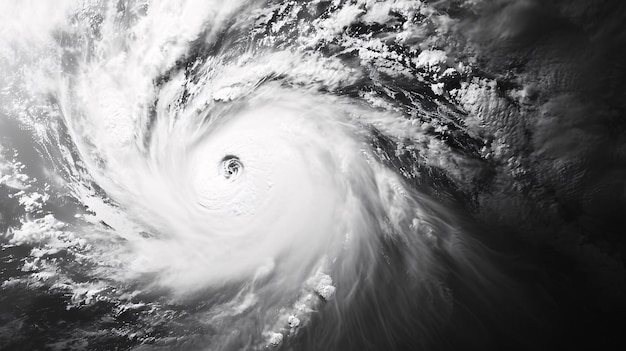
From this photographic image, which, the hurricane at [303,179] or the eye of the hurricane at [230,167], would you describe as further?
the eye of the hurricane at [230,167]

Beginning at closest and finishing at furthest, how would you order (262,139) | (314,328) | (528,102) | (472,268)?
(528,102) → (472,268) → (314,328) → (262,139)

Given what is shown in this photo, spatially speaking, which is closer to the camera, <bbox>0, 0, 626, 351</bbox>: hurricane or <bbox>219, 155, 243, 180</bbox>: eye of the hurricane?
<bbox>0, 0, 626, 351</bbox>: hurricane

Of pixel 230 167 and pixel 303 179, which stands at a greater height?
pixel 230 167

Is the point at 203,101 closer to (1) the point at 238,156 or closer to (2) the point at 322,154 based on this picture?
(1) the point at 238,156

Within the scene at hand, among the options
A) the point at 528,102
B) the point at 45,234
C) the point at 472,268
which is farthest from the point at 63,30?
the point at 472,268

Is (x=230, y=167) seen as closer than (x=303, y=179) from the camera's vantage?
No
